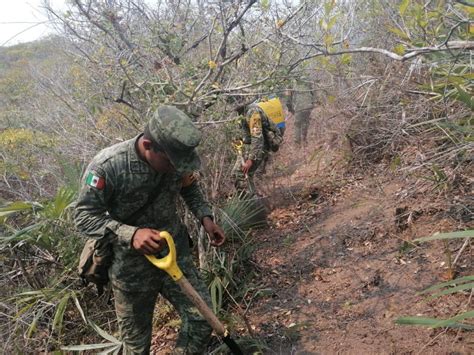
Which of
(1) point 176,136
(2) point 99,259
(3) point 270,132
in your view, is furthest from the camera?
(3) point 270,132

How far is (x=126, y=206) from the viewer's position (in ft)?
7.39

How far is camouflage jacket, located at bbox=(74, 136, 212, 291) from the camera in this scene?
82.3 inches

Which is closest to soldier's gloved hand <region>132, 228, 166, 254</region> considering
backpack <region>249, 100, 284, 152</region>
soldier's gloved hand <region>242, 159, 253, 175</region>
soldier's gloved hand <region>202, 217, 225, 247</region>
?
soldier's gloved hand <region>202, 217, 225, 247</region>

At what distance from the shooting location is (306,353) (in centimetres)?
257

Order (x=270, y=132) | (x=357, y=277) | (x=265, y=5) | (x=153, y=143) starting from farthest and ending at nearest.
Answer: (x=270, y=132), (x=357, y=277), (x=265, y=5), (x=153, y=143)

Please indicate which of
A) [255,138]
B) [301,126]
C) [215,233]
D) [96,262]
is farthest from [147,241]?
[301,126]

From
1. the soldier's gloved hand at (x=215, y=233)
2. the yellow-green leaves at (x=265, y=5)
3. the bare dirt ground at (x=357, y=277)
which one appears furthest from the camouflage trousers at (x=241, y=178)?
the soldier's gloved hand at (x=215, y=233)

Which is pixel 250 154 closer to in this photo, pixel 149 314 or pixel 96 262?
pixel 149 314

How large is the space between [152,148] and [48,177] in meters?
3.01

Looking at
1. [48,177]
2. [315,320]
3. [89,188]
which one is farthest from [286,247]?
[48,177]

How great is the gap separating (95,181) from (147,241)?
43cm

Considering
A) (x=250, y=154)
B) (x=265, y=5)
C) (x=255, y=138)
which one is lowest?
(x=250, y=154)

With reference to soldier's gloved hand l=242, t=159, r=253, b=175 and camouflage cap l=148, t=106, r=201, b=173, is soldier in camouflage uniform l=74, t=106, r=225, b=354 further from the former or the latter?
soldier's gloved hand l=242, t=159, r=253, b=175

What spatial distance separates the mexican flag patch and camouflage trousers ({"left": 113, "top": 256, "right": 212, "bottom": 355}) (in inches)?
25.9
